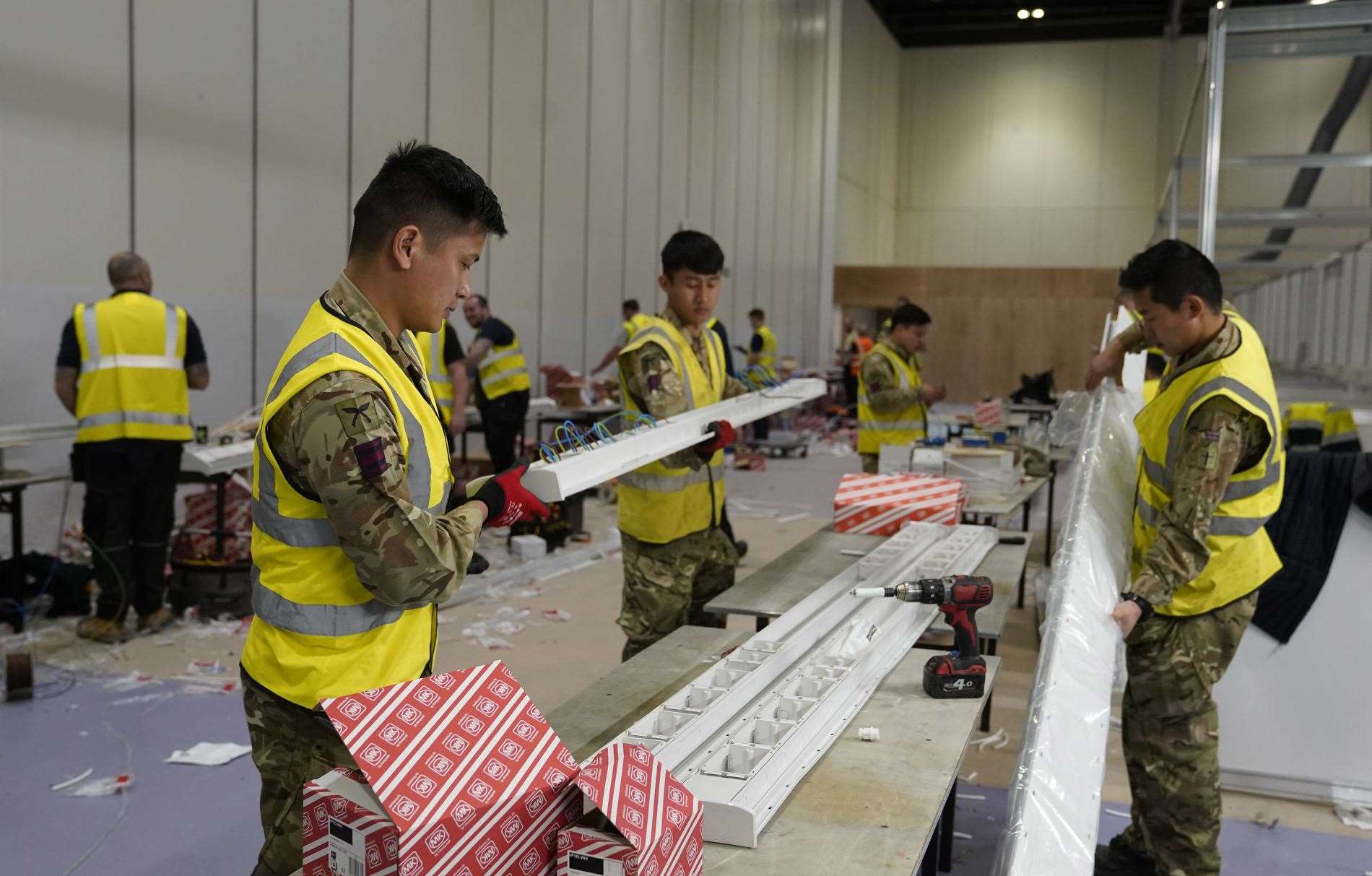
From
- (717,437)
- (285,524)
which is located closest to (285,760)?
(285,524)

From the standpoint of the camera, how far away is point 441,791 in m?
1.34

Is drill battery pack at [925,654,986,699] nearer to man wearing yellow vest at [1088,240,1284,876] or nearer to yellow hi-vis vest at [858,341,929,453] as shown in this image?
man wearing yellow vest at [1088,240,1284,876]

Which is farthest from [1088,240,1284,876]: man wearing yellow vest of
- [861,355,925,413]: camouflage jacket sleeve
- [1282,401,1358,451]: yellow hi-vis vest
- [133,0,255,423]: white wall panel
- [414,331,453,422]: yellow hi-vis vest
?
[133,0,255,423]: white wall panel

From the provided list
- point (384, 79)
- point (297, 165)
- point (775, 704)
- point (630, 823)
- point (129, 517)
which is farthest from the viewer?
point (384, 79)

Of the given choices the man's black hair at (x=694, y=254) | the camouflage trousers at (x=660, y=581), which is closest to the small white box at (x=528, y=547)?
the camouflage trousers at (x=660, y=581)

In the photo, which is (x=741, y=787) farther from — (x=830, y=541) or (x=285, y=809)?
(x=830, y=541)

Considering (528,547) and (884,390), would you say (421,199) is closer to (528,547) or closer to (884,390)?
(884,390)

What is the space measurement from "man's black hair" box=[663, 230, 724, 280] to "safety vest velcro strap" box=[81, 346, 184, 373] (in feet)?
10.1

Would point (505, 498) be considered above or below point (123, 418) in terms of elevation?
above

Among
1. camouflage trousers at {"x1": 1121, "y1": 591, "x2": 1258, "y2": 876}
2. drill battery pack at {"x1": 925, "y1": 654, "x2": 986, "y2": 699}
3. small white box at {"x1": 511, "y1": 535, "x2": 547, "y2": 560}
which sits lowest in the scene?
small white box at {"x1": 511, "y1": 535, "x2": 547, "y2": 560}

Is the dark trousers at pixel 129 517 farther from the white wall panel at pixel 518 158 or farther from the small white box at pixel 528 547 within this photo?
the white wall panel at pixel 518 158

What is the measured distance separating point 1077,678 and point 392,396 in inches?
55.0

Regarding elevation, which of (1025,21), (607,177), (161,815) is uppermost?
(1025,21)

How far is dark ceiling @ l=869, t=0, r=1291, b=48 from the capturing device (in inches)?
896
